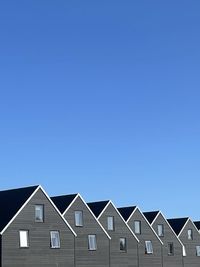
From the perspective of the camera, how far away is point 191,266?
84.7 m

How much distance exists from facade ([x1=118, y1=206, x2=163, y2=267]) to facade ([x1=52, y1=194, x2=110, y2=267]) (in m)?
7.85

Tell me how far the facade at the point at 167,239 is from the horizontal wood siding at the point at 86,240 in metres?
12.9

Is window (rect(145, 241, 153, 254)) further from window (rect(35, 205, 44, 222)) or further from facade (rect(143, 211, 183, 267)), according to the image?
window (rect(35, 205, 44, 222))

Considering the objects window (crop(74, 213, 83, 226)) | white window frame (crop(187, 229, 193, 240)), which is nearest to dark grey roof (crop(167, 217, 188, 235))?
white window frame (crop(187, 229, 193, 240))

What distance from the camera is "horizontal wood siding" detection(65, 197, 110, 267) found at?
6438cm

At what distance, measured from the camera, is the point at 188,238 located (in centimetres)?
8488

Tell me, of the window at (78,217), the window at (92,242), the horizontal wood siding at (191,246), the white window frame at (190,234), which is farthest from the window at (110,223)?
the white window frame at (190,234)

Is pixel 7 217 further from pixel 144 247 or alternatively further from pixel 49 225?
pixel 144 247

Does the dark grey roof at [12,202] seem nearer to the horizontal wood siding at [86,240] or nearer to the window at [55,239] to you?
the window at [55,239]

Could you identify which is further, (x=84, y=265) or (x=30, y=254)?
(x=84, y=265)

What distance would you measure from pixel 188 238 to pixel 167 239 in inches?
234

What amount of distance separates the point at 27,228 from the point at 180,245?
3051 cm

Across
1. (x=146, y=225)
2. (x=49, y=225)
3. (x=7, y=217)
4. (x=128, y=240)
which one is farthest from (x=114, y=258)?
(x=7, y=217)

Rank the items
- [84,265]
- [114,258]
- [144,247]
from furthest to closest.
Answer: [144,247], [114,258], [84,265]
